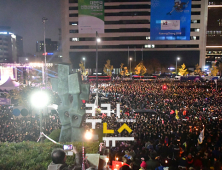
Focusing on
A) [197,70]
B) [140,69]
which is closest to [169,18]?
[140,69]

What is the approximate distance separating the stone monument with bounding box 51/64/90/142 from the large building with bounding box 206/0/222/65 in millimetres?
73467

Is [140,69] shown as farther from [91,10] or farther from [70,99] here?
[70,99]

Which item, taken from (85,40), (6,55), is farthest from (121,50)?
(6,55)

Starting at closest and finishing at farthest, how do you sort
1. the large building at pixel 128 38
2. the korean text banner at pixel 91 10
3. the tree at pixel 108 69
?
the korean text banner at pixel 91 10 < the large building at pixel 128 38 < the tree at pixel 108 69

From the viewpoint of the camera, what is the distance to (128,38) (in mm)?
55812

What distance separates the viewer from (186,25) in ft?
124

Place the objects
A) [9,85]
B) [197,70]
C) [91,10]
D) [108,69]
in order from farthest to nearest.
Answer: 1. [108,69]
2. [197,70]
3. [91,10]
4. [9,85]

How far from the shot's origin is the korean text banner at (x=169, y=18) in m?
35.2

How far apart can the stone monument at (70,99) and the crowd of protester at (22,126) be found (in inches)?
122

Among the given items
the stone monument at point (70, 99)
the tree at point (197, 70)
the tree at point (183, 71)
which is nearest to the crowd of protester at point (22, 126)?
the stone monument at point (70, 99)

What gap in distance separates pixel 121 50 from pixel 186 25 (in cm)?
2252

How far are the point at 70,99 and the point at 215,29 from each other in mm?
75592

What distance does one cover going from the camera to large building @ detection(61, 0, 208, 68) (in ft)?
179

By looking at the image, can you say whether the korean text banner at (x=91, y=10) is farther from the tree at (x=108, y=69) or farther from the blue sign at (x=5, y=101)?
the blue sign at (x=5, y=101)
